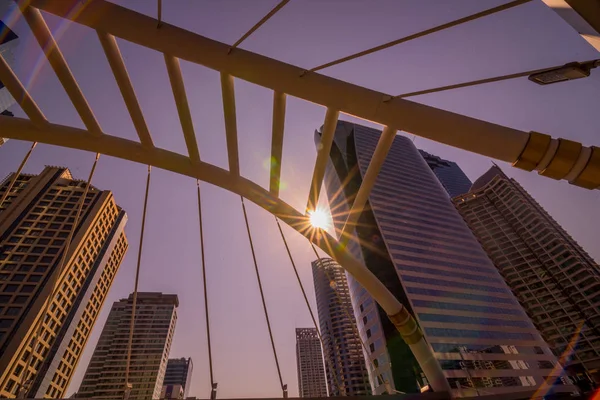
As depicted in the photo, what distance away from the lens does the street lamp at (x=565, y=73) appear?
2.49 meters

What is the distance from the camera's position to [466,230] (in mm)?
90062

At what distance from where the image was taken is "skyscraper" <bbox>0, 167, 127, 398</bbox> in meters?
53.2

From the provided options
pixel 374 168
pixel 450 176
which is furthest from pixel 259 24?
pixel 450 176

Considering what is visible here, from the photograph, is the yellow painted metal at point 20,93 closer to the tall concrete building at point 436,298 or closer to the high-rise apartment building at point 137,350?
the tall concrete building at point 436,298

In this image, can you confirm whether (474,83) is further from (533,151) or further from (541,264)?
(541,264)

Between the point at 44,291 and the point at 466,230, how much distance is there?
4469 inches

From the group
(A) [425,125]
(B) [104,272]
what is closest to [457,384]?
(A) [425,125]

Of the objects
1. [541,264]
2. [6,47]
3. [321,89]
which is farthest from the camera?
[6,47]

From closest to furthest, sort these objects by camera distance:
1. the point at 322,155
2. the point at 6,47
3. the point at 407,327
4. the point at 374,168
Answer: the point at 374,168 → the point at 322,155 → the point at 407,327 → the point at 6,47

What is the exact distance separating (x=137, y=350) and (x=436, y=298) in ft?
460

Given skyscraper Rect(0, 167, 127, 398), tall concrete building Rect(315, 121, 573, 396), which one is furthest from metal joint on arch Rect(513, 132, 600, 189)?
skyscraper Rect(0, 167, 127, 398)

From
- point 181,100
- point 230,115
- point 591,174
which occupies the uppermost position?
point 181,100

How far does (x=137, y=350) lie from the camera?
438ft

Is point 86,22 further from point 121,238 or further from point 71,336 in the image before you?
point 121,238
